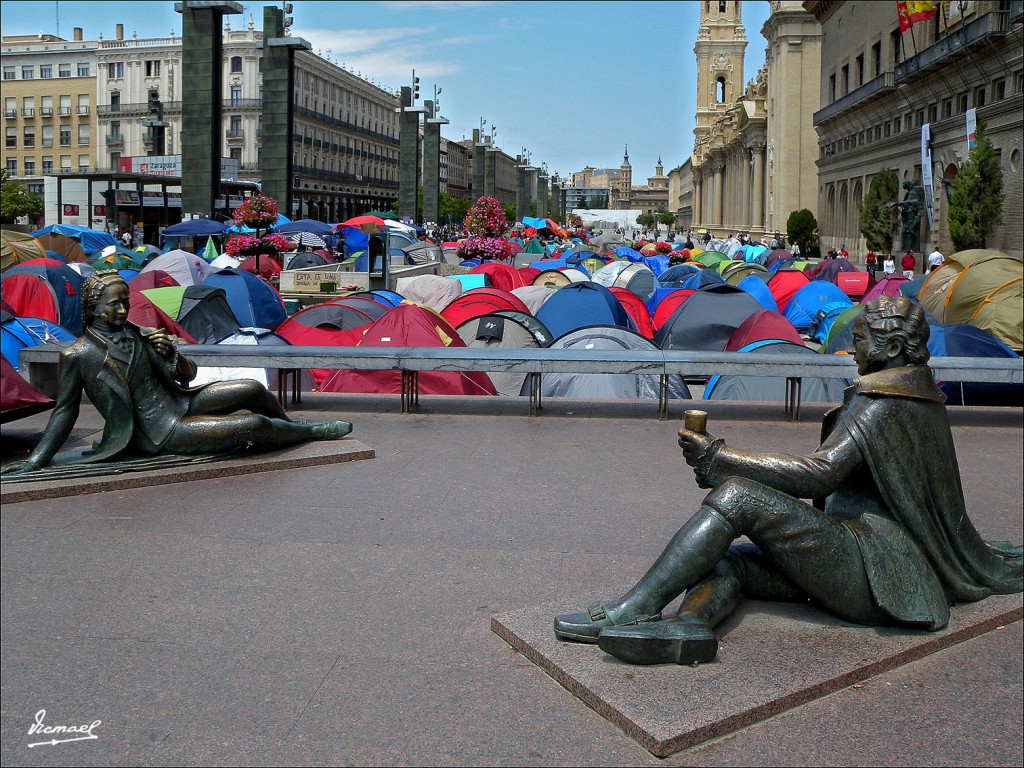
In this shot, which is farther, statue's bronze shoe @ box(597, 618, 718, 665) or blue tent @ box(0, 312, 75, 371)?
blue tent @ box(0, 312, 75, 371)

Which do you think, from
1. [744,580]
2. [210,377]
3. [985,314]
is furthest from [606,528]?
[985,314]

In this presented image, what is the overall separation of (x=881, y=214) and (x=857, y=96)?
11.8 meters

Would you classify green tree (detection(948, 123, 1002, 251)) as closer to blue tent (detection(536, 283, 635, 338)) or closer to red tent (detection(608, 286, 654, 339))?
red tent (detection(608, 286, 654, 339))

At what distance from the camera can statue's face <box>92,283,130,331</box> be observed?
283 inches

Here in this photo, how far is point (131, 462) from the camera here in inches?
293

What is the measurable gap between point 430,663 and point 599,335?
1048 centimetres

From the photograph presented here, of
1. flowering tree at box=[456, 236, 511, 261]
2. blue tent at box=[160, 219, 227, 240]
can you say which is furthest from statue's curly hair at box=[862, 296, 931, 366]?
blue tent at box=[160, 219, 227, 240]

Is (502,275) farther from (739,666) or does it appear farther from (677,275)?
(739,666)

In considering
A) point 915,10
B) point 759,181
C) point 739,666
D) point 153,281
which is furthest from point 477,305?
point 759,181

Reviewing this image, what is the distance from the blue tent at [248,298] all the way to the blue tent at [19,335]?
5974 millimetres

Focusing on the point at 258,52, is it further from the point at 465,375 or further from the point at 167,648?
the point at 167,648

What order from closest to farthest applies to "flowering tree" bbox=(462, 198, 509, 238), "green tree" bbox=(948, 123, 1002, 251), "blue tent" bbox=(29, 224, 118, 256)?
"blue tent" bbox=(29, 224, 118, 256) → "green tree" bbox=(948, 123, 1002, 251) → "flowering tree" bbox=(462, 198, 509, 238)

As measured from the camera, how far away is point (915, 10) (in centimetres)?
4425

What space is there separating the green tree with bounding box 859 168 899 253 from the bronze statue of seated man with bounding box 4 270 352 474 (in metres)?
44.1
